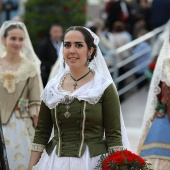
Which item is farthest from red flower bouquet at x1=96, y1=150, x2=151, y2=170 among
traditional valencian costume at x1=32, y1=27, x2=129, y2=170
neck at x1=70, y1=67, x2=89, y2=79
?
neck at x1=70, y1=67, x2=89, y2=79

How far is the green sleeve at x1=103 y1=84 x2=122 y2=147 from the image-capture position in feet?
18.0

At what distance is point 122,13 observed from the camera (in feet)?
59.9

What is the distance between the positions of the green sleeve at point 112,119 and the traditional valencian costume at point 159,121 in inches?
86.8

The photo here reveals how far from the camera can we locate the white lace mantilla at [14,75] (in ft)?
26.4

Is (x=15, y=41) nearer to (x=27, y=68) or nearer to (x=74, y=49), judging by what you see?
(x=27, y=68)

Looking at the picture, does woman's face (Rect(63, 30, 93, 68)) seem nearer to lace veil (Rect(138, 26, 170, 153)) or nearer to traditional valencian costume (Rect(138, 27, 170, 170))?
traditional valencian costume (Rect(138, 27, 170, 170))

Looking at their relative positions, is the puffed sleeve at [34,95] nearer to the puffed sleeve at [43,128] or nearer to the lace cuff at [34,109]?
the lace cuff at [34,109]

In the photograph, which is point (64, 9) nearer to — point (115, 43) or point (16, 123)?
point (115, 43)

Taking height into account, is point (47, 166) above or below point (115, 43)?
below

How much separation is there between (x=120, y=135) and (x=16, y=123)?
2652 mm

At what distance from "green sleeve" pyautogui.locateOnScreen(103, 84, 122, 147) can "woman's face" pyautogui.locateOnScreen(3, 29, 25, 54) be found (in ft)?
8.97

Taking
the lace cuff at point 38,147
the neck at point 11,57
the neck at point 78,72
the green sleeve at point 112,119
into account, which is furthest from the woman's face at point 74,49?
the neck at point 11,57

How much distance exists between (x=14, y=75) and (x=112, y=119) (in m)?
2.80

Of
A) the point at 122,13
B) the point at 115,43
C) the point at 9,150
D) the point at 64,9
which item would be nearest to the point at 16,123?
the point at 9,150
